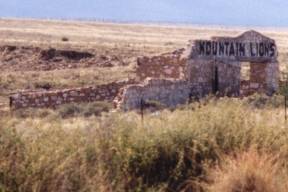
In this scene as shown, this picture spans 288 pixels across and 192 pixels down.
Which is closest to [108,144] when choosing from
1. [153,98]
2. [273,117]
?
[273,117]

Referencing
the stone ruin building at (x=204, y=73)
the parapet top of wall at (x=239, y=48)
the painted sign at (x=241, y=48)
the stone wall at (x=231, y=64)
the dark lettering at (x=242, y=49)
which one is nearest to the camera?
the stone ruin building at (x=204, y=73)

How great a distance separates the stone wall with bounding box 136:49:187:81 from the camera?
36.6 meters

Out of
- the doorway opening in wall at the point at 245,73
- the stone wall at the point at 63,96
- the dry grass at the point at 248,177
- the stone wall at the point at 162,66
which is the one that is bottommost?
the doorway opening in wall at the point at 245,73

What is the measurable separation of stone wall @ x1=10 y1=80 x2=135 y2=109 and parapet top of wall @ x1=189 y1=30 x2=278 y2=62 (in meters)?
3.38

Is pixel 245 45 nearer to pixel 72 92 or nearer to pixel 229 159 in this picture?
pixel 72 92

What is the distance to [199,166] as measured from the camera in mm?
13578

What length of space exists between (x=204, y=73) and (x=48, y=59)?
3426cm

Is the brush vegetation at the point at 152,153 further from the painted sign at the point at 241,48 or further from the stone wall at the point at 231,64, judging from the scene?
the painted sign at the point at 241,48

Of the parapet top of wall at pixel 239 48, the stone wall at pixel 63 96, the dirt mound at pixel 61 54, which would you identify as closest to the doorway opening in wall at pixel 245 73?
the parapet top of wall at pixel 239 48

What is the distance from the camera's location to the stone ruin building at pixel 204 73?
114 feet

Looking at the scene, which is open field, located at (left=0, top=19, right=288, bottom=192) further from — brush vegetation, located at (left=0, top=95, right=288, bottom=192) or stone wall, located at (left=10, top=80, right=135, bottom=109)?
stone wall, located at (left=10, top=80, right=135, bottom=109)

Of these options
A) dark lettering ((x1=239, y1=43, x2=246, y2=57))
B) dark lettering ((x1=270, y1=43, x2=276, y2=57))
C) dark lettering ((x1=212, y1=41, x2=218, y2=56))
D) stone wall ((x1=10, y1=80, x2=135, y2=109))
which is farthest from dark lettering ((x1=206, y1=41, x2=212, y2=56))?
stone wall ((x1=10, y1=80, x2=135, y2=109))

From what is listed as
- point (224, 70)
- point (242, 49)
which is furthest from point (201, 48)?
point (242, 49)

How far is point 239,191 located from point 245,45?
25.3m
